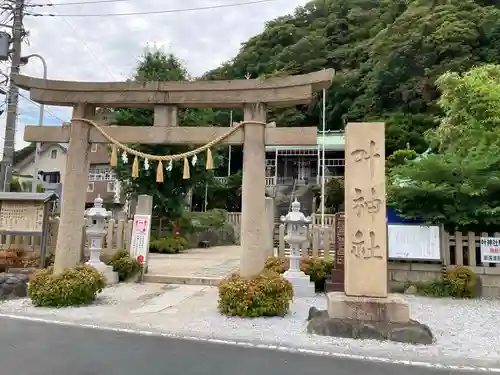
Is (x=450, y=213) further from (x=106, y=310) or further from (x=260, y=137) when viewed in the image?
(x=106, y=310)

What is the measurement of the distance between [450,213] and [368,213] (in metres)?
4.71

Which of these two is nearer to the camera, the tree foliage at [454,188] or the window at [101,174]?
the tree foliage at [454,188]

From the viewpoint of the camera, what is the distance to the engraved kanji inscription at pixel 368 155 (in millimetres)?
7257

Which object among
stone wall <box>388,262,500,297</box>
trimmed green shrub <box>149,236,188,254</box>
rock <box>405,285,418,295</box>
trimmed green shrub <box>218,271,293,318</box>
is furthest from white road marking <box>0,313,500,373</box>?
trimmed green shrub <box>149,236,188,254</box>

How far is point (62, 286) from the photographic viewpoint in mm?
8516

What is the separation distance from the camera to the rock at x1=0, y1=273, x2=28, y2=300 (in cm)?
962

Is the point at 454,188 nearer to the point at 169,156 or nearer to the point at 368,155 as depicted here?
the point at 368,155

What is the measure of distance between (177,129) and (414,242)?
6.77 metres

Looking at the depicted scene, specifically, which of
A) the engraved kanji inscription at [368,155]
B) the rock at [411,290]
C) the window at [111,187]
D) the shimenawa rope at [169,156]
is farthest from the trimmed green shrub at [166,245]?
the window at [111,187]

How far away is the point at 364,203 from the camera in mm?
7191

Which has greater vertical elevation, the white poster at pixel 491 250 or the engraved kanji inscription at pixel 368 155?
the engraved kanji inscription at pixel 368 155

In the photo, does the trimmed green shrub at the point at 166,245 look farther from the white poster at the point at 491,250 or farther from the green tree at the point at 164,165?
the white poster at the point at 491,250

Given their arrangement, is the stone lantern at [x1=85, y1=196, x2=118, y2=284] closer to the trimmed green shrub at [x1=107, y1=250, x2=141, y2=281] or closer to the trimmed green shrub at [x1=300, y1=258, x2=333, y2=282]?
the trimmed green shrub at [x1=107, y1=250, x2=141, y2=281]

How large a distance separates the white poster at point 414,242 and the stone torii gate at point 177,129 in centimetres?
430
